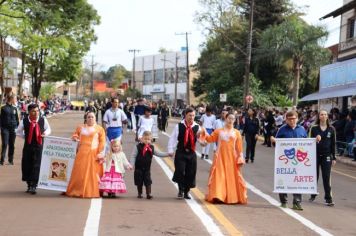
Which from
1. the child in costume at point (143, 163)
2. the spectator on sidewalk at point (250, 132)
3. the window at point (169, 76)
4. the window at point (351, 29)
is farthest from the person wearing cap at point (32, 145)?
the window at point (169, 76)

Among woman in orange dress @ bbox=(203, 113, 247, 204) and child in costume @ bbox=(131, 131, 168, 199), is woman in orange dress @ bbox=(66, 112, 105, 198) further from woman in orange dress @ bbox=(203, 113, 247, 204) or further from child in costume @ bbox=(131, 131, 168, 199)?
woman in orange dress @ bbox=(203, 113, 247, 204)

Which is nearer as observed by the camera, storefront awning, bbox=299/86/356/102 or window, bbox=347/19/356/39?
storefront awning, bbox=299/86/356/102

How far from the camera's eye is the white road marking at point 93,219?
877cm

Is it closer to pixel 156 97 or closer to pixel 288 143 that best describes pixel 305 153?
pixel 288 143

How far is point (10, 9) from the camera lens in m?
35.4

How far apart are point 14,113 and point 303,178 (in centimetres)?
928

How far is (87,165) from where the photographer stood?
476 inches

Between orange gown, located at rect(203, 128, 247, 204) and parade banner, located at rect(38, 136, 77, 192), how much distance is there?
270 cm

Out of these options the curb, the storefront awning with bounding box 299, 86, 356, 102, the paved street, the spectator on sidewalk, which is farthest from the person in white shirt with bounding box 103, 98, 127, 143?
the storefront awning with bounding box 299, 86, 356, 102

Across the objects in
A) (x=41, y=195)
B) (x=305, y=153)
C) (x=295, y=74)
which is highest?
(x=295, y=74)

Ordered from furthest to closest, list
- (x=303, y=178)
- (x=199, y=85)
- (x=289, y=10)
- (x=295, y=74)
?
(x=199, y=85)
(x=289, y=10)
(x=295, y=74)
(x=303, y=178)

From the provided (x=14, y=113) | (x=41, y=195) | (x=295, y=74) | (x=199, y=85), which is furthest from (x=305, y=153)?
(x=199, y=85)

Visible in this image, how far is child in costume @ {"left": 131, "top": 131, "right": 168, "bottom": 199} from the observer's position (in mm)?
12211

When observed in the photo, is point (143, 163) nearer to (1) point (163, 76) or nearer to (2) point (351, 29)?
(2) point (351, 29)
